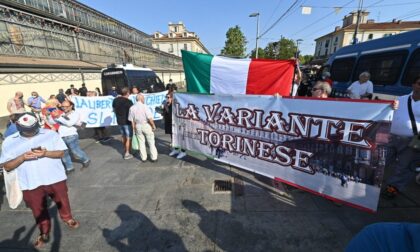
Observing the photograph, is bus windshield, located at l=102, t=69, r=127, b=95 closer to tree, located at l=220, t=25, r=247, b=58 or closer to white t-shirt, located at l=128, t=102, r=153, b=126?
white t-shirt, located at l=128, t=102, r=153, b=126

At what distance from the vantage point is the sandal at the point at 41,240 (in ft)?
8.19

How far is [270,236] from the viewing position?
98.3 inches

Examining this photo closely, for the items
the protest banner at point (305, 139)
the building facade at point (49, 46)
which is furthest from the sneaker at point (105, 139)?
the building facade at point (49, 46)

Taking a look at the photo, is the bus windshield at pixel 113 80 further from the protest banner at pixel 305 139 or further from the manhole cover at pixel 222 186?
the manhole cover at pixel 222 186

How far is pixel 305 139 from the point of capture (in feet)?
9.23

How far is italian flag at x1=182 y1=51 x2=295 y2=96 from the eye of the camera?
3635mm

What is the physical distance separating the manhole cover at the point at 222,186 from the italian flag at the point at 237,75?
5.93 ft

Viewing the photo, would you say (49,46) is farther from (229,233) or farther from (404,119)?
(404,119)

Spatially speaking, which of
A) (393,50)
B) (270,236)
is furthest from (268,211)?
(393,50)

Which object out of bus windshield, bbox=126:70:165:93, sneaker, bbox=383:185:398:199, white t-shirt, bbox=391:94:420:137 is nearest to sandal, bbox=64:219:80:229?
sneaker, bbox=383:185:398:199

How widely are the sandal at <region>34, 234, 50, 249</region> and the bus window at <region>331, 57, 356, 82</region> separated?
9.57 m

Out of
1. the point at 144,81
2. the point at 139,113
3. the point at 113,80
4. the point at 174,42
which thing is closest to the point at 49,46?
the point at 113,80

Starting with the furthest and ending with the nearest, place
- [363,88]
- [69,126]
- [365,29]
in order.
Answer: [365,29], [363,88], [69,126]

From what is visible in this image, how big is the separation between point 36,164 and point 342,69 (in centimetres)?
992
